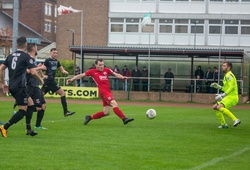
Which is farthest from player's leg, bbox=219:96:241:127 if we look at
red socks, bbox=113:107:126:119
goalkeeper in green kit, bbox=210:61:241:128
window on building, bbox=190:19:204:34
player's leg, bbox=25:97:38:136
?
window on building, bbox=190:19:204:34

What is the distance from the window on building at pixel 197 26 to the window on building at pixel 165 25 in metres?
2.08

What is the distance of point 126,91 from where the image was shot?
139 ft

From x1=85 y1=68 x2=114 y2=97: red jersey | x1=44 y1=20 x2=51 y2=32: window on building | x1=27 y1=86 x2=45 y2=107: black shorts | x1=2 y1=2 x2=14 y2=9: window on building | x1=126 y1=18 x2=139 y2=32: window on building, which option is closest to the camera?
x1=27 y1=86 x2=45 y2=107: black shorts

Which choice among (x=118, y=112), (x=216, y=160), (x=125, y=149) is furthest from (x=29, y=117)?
(x=216, y=160)

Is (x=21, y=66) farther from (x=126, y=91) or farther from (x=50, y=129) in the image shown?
(x=126, y=91)

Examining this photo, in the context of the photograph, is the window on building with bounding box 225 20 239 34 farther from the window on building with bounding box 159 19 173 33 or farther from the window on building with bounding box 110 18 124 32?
the window on building with bounding box 110 18 124 32

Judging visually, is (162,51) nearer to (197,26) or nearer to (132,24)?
(197,26)

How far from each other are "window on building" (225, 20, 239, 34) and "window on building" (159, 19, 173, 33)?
17.7ft

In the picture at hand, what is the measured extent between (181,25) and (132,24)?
191 inches

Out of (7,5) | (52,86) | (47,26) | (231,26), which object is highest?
(7,5)

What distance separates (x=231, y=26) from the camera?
57.6 meters

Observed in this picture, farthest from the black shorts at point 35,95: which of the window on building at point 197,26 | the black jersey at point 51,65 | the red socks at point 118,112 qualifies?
the window on building at point 197,26

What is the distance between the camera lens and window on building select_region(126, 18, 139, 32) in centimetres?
5931

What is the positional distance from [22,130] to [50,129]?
2.68 feet
